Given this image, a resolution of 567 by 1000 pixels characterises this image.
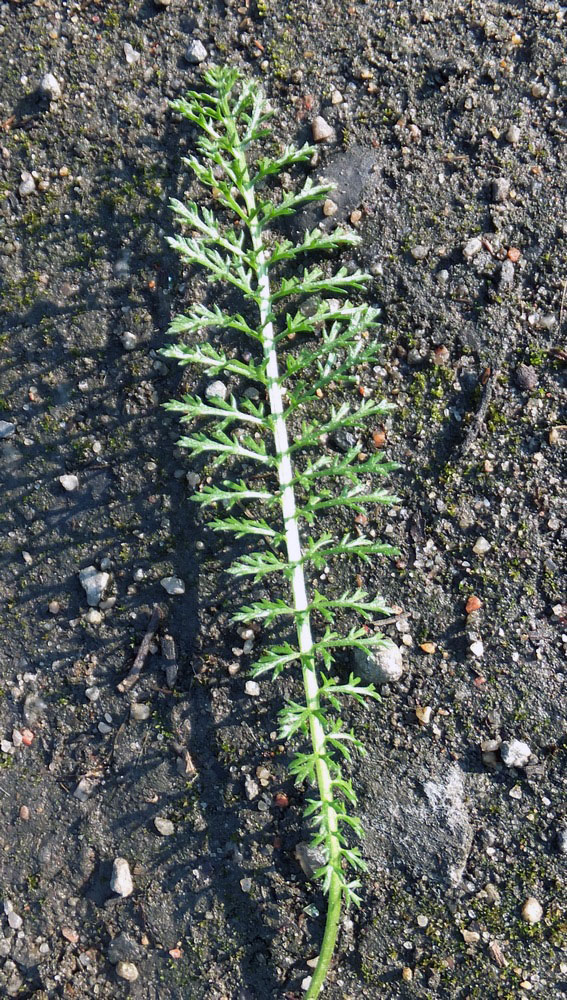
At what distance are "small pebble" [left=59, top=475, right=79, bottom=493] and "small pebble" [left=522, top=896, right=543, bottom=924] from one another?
2758 mm

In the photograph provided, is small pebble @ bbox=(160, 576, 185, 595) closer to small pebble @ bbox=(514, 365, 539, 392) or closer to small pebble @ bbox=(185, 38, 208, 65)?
small pebble @ bbox=(514, 365, 539, 392)

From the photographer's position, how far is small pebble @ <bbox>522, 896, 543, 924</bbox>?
3.04 metres

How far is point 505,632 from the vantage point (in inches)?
126

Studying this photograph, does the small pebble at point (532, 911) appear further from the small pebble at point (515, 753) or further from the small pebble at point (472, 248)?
the small pebble at point (472, 248)

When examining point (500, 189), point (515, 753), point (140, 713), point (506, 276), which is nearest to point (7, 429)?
point (140, 713)

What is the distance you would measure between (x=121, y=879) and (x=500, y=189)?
142 inches

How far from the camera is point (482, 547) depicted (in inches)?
126

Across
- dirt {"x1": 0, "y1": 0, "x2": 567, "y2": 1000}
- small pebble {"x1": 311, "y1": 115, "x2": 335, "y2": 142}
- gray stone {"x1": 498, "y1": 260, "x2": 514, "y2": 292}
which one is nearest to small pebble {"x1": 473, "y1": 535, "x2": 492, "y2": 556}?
dirt {"x1": 0, "y1": 0, "x2": 567, "y2": 1000}

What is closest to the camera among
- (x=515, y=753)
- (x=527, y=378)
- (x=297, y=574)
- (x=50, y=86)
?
(x=297, y=574)

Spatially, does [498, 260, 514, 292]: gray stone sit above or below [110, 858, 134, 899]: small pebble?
above

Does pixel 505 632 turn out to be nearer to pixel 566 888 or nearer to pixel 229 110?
pixel 566 888

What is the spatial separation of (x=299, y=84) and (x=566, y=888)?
3862mm

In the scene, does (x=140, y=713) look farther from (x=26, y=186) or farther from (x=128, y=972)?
(x=26, y=186)

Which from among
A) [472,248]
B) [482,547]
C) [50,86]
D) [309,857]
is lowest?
[309,857]
